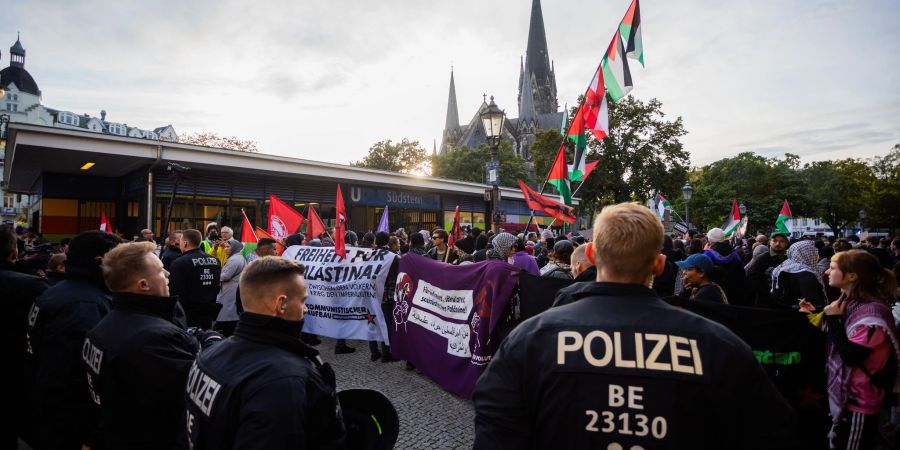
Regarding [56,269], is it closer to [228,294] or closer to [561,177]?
[228,294]

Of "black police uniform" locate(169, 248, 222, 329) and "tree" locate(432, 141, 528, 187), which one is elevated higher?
"tree" locate(432, 141, 528, 187)

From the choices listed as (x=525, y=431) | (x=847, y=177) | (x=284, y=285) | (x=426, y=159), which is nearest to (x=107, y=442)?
(x=284, y=285)

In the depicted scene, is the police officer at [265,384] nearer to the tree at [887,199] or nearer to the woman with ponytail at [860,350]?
the woman with ponytail at [860,350]

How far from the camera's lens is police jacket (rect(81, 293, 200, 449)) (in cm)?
226

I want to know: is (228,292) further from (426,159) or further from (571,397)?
(426,159)

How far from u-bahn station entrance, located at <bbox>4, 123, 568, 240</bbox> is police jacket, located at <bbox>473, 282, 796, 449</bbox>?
1184 centimetres

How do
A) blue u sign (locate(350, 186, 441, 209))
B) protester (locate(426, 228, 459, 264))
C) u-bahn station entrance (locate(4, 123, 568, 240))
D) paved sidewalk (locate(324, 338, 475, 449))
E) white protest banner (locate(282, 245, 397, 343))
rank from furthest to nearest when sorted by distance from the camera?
blue u sign (locate(350, 186, 441, 209)) < u-bahn station entrance (locate(4, 123, 568, 240)) < protester (locate(426, 228, 459, 264)) < white protest banner (locate(282, 245, 397, 343)) < paved sidewalk (locate(324, 338, 475, 449))

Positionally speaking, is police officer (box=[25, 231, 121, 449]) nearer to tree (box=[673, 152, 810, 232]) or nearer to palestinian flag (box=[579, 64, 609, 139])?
palestinian flag (box=[579, 64, 609, 139])

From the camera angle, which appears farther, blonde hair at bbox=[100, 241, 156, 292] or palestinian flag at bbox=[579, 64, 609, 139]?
palestinian flag at bbox=[579, 64, 609, 139]

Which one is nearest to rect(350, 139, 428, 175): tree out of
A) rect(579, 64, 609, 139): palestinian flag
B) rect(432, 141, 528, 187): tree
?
rect(432, 141, 528, 187): tree

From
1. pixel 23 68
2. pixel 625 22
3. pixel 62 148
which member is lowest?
pixel 62 148

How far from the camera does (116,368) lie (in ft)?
7.45

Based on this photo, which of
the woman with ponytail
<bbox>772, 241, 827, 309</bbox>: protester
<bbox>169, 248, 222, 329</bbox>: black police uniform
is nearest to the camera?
the woman with ponytail

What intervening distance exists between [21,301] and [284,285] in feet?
10.6
